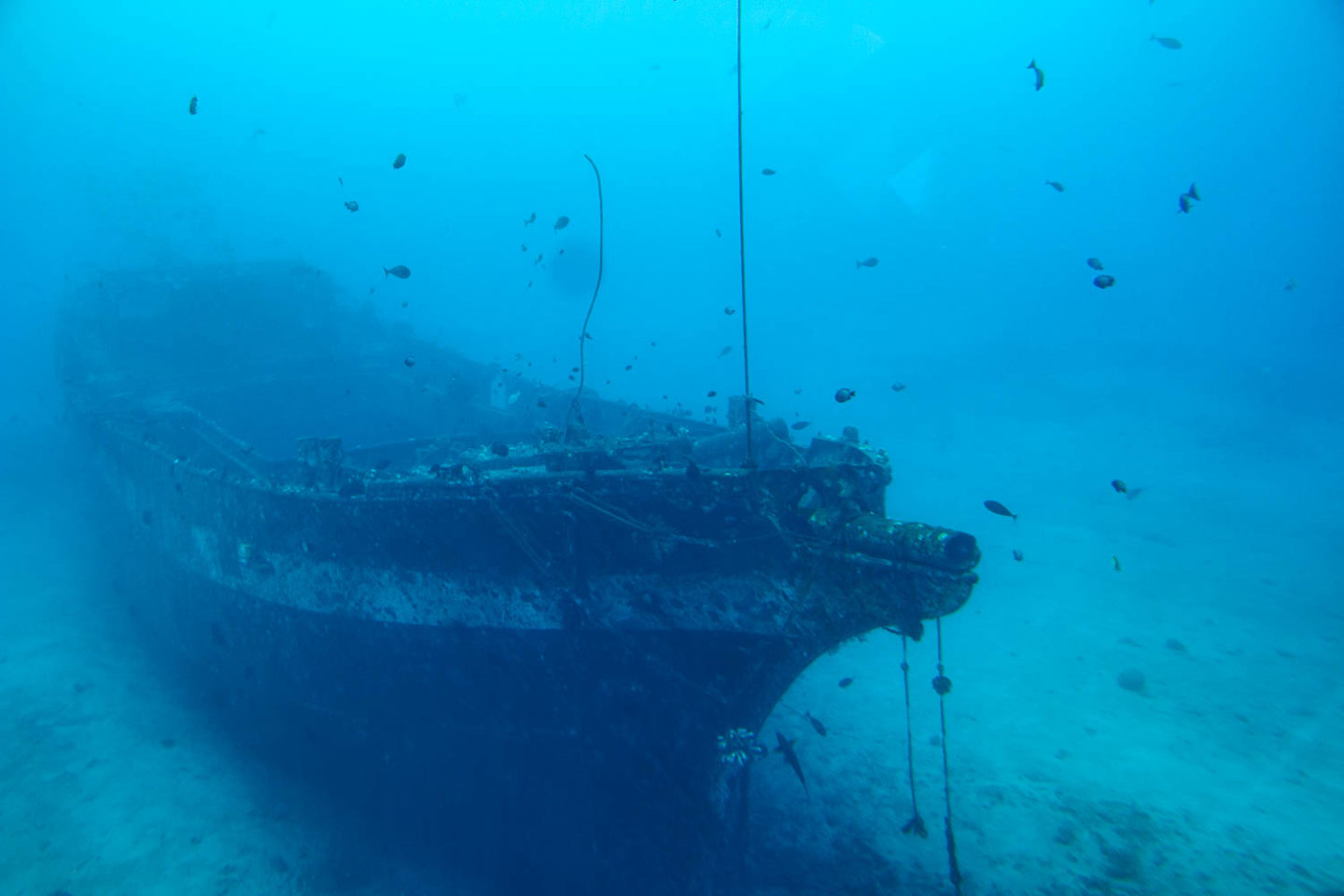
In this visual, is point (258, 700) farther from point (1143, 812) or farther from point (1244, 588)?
point (1244, 588)

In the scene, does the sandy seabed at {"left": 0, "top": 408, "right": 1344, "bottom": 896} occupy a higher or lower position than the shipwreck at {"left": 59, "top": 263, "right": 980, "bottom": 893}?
lower

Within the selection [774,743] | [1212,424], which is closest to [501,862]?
[774,743]

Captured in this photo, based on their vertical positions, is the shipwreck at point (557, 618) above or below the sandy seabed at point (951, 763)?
above

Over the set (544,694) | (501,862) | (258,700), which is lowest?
(501,862)

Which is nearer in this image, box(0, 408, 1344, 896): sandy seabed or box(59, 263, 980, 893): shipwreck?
box(59, 263, 980, 893): shipwreck

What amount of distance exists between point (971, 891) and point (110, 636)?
15324 mm

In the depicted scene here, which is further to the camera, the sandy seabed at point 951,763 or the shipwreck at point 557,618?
the sandy seabed at point 951,763

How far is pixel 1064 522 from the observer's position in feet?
80.3

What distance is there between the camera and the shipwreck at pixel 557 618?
17.7 feet

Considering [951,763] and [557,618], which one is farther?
[951,763]

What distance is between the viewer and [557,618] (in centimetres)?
604

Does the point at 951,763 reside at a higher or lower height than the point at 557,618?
lower

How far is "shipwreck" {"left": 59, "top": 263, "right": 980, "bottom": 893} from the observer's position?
5.40 m

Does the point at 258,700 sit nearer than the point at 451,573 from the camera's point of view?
No
